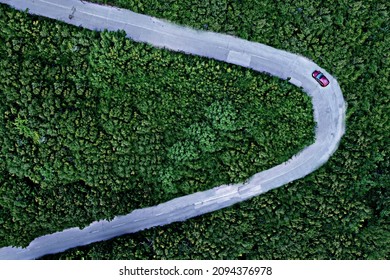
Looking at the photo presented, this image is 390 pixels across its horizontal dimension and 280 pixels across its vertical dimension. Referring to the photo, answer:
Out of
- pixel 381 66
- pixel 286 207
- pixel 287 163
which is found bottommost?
pixel 286 207

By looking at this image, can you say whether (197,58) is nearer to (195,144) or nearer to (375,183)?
(195,144)

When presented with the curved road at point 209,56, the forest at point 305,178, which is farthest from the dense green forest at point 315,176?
the curved road at point 209,56

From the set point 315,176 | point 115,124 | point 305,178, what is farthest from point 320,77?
point 115,124

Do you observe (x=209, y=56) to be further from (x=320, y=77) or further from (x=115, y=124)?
(x=115, y=124)

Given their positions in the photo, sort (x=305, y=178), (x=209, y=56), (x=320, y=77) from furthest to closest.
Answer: (x=305, y=178), (x=320, y=77), (x=209, y=56)

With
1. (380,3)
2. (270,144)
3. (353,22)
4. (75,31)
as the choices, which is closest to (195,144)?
(270,144)

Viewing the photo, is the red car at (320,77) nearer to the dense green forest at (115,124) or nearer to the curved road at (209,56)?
the curved road at (209,56)
